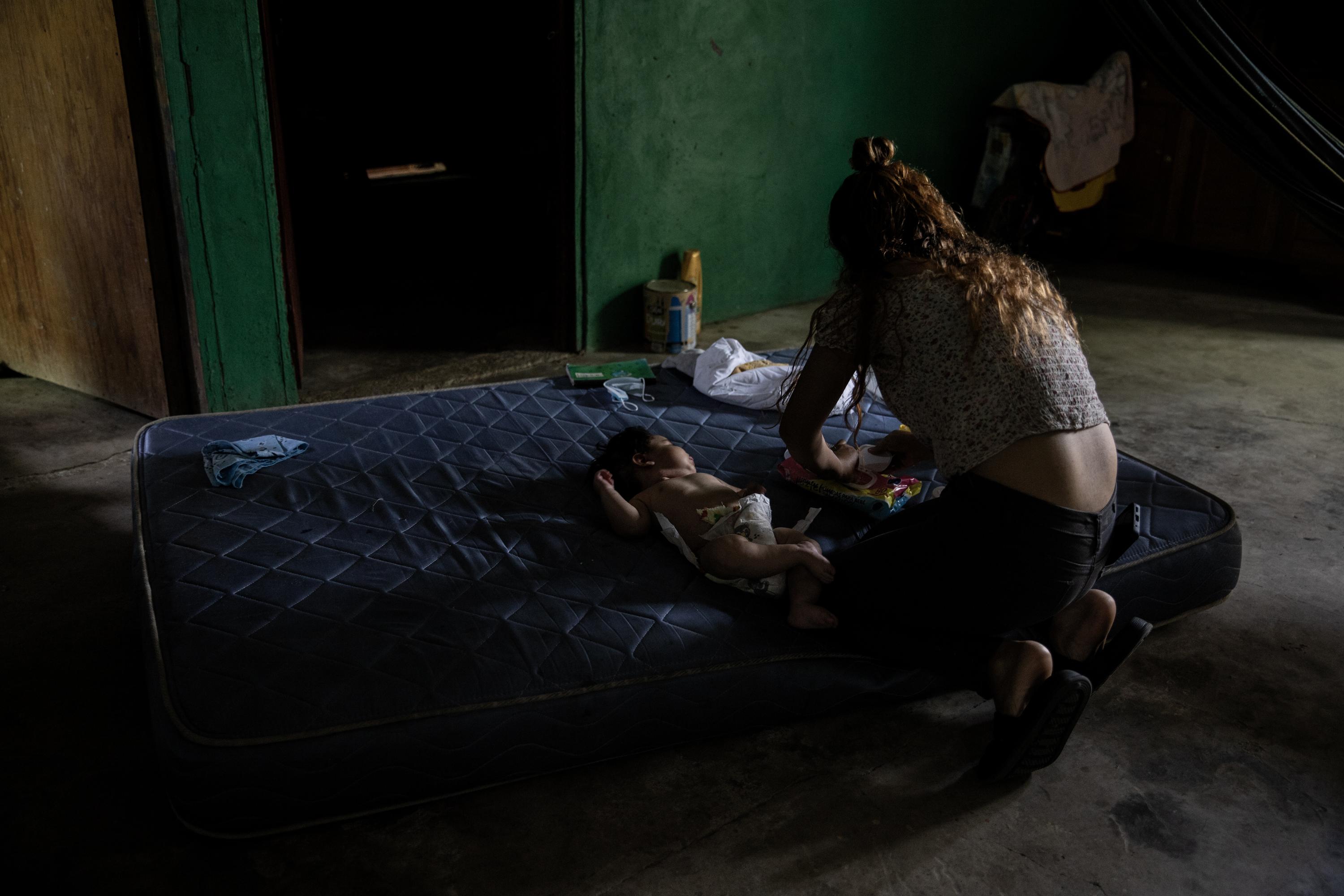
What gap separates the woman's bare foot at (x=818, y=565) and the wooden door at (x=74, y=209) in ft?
7.65

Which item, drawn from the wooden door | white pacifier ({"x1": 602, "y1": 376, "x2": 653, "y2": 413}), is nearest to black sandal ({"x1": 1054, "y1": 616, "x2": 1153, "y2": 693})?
white pacifier ({"x1": 602, "y1": 376, "x2": 653, "y2": 413})

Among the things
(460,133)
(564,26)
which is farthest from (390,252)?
(564,26)

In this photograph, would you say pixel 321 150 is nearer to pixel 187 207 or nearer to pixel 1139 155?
pixel 187 207

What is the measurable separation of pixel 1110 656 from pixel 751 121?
10.6 ft

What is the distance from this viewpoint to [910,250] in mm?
1683

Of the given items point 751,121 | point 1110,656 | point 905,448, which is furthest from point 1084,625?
point 751,121

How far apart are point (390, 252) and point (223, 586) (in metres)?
4.15

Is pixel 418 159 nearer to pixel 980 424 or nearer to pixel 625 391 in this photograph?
pixel 625 391

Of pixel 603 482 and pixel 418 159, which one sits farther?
pixel 418 159

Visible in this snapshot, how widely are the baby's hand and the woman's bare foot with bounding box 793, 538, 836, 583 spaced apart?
49 centimetres

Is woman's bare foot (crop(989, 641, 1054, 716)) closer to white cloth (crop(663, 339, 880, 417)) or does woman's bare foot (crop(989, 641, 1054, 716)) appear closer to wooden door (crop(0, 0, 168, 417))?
white cloth (crop(663, 339, 880, 417))

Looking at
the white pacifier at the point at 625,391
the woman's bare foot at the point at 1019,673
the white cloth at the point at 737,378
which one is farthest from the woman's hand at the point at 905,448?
the white pacifier at the point at 625,391

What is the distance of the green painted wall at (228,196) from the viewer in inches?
120

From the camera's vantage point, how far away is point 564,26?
3.77 meters
